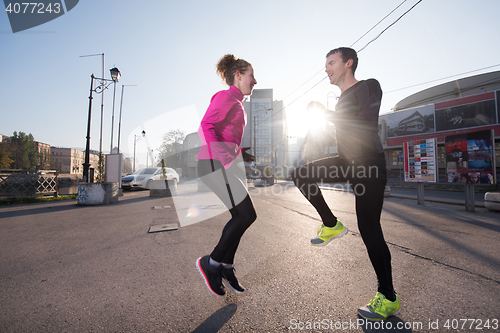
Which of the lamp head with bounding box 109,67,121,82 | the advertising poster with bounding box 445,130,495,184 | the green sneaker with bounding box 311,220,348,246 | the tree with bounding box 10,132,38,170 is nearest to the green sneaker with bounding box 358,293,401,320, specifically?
the green sneaker with bounding box 311,220,348,246

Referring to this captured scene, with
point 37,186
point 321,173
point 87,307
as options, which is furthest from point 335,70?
point 37,186

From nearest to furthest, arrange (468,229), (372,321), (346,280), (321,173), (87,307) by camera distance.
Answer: (372,321)
(87,307)
(321,173)
(346,280)
(468,229)

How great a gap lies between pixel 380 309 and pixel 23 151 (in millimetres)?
87880

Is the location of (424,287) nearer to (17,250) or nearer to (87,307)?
(87,307)

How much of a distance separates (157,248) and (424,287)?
3235 mm

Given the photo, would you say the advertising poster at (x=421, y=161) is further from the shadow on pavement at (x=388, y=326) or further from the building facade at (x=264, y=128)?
the building facade at (x=264, y=128)

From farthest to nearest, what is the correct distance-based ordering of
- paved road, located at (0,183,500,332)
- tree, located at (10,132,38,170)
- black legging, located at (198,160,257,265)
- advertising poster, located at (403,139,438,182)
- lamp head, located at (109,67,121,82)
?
tree, located at (10,132,38,170) < lamp head, located at (109,67,121,82) < advertising poster, located at (403,139,438,182) < black legging, located at (198,160,257,265) < paved road, located at (0,183,500,332)

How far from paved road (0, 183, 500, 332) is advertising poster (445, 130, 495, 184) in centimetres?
408

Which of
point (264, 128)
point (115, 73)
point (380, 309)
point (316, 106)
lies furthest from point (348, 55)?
point (264, 128)

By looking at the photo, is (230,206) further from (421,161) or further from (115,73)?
(115,73)

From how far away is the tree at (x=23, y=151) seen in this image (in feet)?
203

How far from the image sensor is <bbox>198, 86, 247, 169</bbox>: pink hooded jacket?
209 centimetres

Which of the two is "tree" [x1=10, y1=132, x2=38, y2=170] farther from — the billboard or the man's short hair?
the billboard

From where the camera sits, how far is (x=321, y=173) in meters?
2.20
